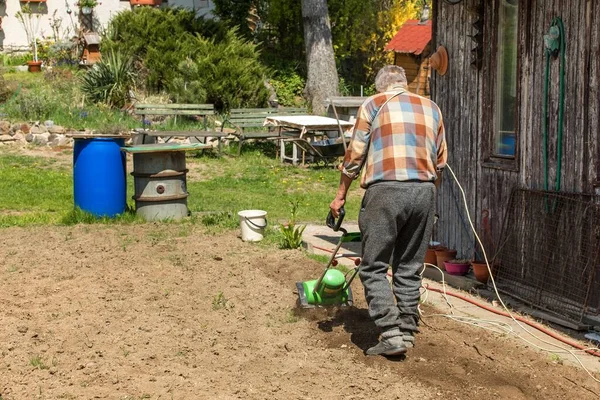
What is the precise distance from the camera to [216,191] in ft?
49.9

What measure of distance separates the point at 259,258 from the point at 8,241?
291 centimetres

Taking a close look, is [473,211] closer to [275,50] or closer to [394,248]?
[394,248]

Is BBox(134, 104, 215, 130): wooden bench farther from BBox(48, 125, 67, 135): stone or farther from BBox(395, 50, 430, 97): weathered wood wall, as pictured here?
BBox(395, 50, 430, 97): weathered wood wall

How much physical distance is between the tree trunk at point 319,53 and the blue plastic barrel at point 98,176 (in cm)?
1184

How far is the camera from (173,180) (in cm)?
1148

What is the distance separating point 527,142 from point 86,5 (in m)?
22.6

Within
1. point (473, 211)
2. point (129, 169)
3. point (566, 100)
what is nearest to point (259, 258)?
point (473, 211)

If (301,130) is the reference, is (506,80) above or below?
above

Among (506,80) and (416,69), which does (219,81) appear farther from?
(506,80)

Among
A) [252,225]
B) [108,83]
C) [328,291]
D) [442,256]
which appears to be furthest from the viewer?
[108,83]

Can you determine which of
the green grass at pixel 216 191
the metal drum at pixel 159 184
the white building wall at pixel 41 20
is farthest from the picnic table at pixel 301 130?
the white building wall at pixel 41 20

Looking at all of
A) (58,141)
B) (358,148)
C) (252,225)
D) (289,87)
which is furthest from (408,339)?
(289,87)

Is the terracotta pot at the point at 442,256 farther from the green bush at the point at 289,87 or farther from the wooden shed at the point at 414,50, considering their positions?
the wooden shed at the point at 414,50

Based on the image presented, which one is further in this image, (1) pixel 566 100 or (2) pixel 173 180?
(2) pixel 173 180
